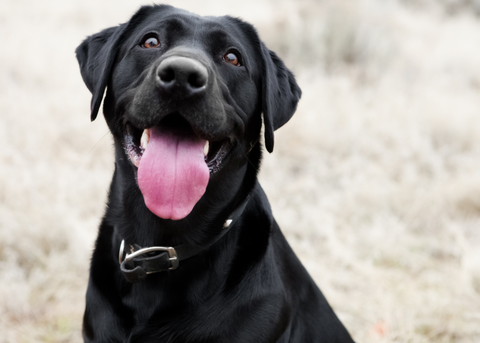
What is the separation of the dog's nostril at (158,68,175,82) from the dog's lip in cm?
25

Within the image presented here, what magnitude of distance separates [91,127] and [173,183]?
3.71 m

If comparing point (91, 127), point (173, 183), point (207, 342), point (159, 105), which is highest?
point (159, 105)

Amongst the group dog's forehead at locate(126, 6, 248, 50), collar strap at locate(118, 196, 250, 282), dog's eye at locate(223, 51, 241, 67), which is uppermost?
dog's forehead at locate(126, 6, 248, 50)

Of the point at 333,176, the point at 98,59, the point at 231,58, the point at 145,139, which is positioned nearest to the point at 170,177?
the point at 145,139

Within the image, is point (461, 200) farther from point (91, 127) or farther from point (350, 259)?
point (91, 127)

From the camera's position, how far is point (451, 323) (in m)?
2.96

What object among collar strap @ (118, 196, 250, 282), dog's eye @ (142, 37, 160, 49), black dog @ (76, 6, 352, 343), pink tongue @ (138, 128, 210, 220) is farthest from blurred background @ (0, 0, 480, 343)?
dog's eye @ (142, 37, 160, 49)

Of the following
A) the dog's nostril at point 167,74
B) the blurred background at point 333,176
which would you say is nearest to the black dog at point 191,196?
the dog's nostril at point 167,74

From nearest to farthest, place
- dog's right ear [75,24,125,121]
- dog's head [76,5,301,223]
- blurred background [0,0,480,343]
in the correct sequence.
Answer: dog's head [76,5,301,223], dog's right ear [75,24,125,121], blurred background [0,0,480,343]

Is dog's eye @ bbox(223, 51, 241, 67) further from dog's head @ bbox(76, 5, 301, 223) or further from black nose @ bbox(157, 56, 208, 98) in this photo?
black nose @ bbox(157, 56, 208, 98)

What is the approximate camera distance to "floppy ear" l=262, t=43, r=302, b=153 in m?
2.04

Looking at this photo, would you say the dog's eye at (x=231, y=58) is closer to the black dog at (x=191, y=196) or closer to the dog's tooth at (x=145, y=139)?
the black dog at (x=191, y=196)

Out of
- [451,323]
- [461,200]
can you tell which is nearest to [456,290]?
[451,323]

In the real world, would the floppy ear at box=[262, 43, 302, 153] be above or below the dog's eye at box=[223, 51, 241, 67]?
below
